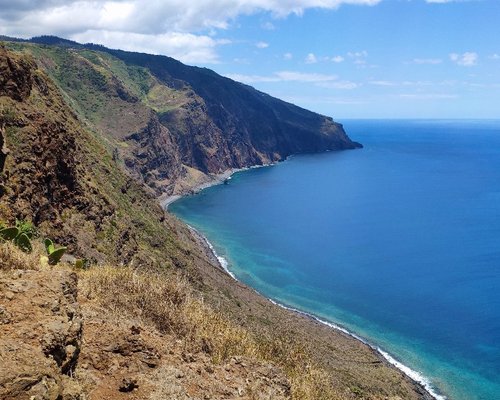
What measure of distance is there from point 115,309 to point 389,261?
95.3m

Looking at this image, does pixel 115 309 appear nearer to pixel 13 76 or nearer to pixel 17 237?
pixel 17 237

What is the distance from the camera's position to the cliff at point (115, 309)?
978cm

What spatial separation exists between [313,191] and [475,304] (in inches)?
4189

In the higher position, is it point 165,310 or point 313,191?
point 165,310

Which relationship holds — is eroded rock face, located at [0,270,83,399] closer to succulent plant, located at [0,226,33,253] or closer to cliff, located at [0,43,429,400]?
cliff, located at [0,43,429,400]

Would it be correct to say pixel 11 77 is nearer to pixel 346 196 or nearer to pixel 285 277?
pixel 285 277

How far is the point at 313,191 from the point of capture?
184625 millimetres

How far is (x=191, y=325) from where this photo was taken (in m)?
15.3

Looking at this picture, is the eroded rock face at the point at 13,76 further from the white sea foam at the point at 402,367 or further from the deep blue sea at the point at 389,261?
the deep blue sea at the point at 389,261

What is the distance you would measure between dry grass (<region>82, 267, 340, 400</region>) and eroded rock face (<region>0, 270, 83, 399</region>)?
3.62 m

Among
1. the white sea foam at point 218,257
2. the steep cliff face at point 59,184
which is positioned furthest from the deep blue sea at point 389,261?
the steep cliff face at point 59,184

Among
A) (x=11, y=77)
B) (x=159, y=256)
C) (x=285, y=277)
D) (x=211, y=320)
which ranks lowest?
(x=285, y=277)

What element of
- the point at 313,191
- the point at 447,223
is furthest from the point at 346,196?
the point at 447,223

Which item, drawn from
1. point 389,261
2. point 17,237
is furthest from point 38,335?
point 389,261
